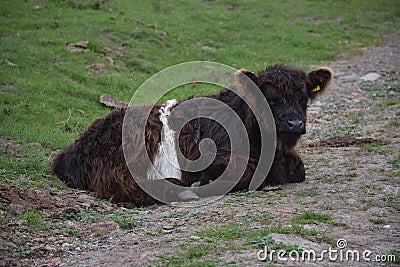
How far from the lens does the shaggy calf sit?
8.08 metres

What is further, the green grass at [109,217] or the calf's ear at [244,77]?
the calf's ear at [244,77]

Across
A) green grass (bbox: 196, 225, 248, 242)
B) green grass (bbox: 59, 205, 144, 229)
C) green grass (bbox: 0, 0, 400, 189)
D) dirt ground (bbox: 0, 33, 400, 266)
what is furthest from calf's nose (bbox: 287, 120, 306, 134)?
green grass (bbox: 0, 0, 400, 189)

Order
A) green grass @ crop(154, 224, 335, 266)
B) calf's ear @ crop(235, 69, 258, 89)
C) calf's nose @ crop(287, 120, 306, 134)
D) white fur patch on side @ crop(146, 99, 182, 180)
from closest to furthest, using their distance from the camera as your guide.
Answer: green grass @ crop(154, 224, 335, 266) → calf's nose @ crop(287, 120, 306, 134) → white fur patch on side @ crop(146, 99, 182, 180) → calf's ear @ crop(235, 69, 258, 89)

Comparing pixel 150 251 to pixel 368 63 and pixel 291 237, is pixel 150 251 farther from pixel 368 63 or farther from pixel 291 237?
pixel 368 63

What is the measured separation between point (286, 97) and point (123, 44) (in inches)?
412

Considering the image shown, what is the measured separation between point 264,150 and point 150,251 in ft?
9.90

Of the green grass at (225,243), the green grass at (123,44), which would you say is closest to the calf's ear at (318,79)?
the green grass at (225,243)

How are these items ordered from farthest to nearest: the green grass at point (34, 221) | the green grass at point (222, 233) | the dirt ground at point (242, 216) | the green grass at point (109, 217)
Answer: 1. the green grass at point (109, 217)
2. the green grass at point (34, 221)
3. the green grass at point (222, 233)
4. the dirt ground at point (242, 216)

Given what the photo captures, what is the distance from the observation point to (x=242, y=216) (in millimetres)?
6766

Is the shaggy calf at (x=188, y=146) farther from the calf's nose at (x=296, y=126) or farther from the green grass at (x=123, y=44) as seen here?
the green grass at (x=123, y=44)

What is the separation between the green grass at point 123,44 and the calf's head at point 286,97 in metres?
3.21

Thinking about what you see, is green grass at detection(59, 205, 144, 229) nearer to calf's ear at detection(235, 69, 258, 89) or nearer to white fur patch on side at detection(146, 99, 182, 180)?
white fur patch on side at detection(146, 99, 182, 180)

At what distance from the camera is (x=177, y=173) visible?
26.8 ft

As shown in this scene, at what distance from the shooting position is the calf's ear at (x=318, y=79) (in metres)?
8.89
